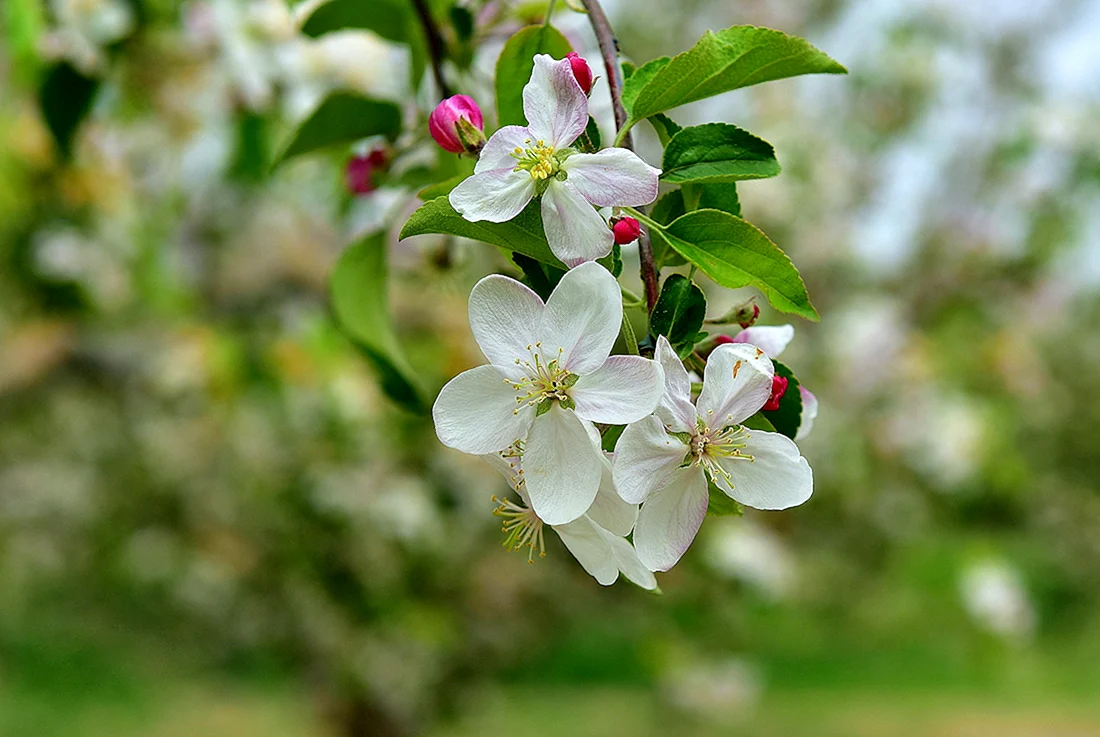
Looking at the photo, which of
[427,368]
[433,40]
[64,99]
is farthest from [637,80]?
[427,368]

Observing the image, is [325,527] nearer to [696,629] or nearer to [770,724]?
[696,629]

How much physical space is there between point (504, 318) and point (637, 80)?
13cm

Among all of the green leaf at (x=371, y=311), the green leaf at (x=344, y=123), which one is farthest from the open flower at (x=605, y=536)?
the green leaf at (x=344, y=123)

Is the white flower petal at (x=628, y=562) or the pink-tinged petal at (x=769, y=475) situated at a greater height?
the pink-tinged petal at (x=769, y=475)

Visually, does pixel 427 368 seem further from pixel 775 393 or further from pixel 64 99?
pixel 775 393

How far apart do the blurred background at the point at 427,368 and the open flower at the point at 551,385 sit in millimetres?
342

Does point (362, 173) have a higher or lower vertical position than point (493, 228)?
lower

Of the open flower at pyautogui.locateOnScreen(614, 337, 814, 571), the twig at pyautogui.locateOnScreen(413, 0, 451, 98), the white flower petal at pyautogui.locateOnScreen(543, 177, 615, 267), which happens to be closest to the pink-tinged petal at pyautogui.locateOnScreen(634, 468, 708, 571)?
the open flower at pyautogui.locateOnScreen(614, 337, 814, 571)

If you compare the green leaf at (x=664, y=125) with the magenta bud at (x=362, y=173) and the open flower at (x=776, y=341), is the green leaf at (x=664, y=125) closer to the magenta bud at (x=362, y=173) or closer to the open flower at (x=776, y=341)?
the open flower at (x=776, y=341)

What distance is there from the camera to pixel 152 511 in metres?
3.80

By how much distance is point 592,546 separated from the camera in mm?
433

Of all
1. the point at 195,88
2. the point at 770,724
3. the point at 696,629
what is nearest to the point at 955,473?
the point at 696,629

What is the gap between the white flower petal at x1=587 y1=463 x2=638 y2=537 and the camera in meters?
0.44

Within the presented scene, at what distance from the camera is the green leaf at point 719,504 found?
1.46 feet
